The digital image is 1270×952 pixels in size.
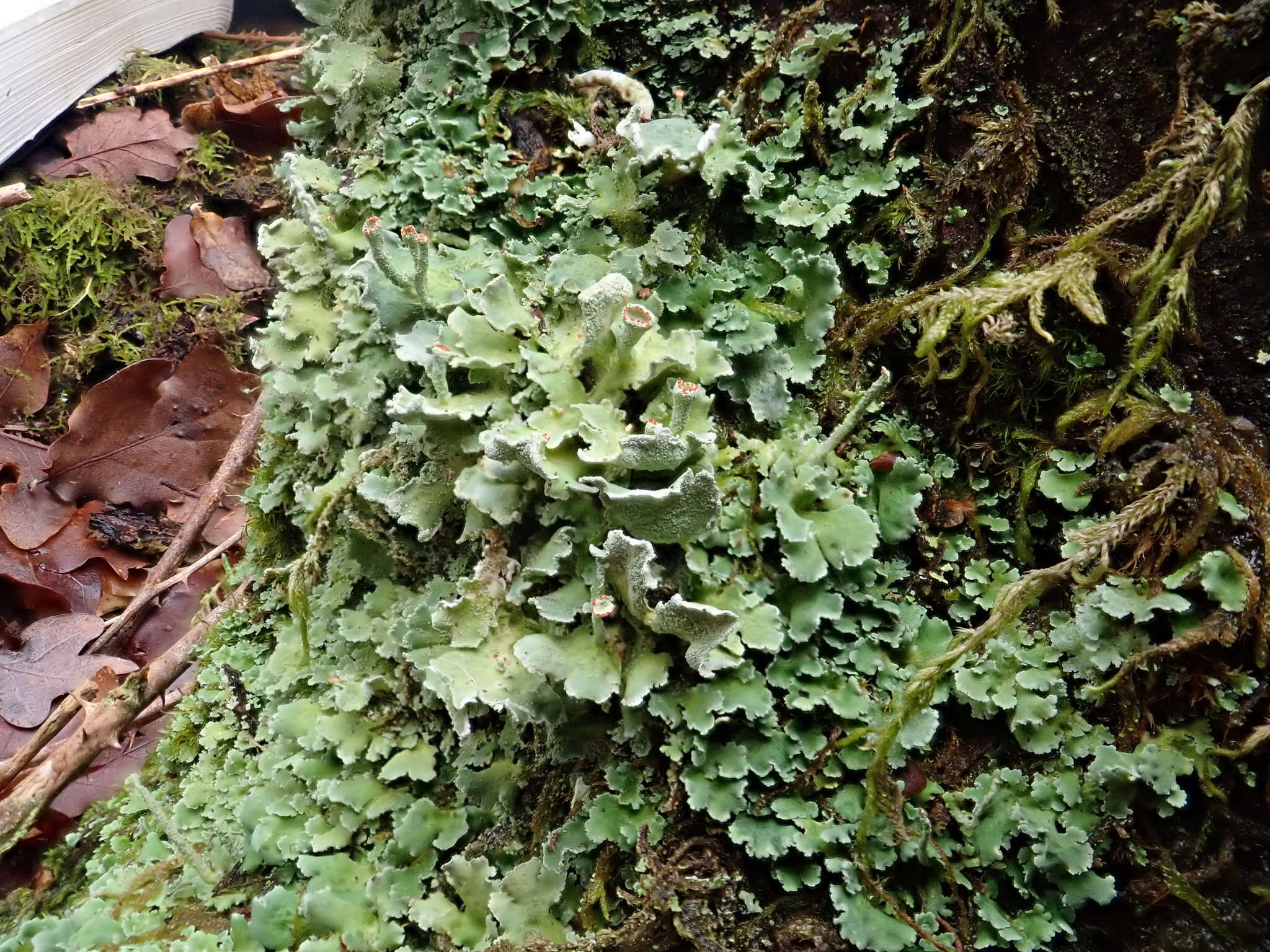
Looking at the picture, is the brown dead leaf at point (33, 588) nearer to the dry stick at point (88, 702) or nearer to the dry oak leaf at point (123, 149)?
the dry stick at point (88, 702)

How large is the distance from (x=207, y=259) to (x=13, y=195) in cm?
61

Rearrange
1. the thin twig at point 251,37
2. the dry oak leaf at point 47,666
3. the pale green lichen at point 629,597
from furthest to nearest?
1. the thin twig at point 251,37
2. the dry oak leaf at point 47,666
3. the pale green lichen at point 629,597

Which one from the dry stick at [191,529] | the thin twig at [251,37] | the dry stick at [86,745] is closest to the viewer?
the dry stick at [86,745]

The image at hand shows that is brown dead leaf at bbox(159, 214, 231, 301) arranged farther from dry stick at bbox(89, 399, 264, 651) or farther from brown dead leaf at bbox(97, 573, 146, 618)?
brown dead leaf at bbox(97, 573, 146, 618)

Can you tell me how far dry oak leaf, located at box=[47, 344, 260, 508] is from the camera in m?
2.72

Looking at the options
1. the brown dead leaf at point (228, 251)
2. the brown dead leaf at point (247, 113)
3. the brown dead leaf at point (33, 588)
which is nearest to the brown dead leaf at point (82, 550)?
the brown dead leaf at point (33, 588)

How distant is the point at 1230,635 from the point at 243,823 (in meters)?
2.02

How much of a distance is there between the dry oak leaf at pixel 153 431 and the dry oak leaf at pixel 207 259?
0.30 metres

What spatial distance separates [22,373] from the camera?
9.17 ft

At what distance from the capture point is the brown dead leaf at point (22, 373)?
2773mm

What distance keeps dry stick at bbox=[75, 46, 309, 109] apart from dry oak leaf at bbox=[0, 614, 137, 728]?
2049 millimetres

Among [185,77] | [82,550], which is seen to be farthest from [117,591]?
[185,77]

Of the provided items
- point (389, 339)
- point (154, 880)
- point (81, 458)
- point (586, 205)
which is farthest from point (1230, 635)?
point (81, 458)

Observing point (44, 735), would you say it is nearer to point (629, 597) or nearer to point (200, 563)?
point (200, 563)
